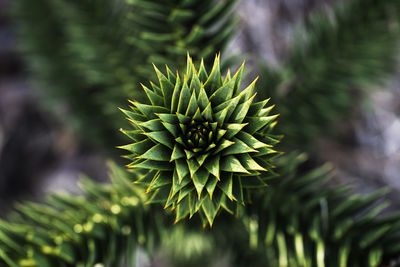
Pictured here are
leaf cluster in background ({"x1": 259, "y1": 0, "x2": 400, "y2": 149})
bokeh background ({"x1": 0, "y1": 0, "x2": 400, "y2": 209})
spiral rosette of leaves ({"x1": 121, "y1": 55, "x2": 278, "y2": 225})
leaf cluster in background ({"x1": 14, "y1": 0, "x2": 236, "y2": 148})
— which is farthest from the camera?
bokeh background ({"x1": 0, "y1": 0, "x2": 400, "y2": 209})

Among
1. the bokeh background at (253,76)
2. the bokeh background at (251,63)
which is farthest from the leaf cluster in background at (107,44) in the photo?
the bokeh background at (251,63)

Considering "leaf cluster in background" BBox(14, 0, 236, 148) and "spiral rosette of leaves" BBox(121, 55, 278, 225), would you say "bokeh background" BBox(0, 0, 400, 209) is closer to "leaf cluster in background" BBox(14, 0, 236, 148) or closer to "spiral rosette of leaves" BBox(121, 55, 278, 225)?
"leaf cluster in background" BBox(14, 0, 236, 148)

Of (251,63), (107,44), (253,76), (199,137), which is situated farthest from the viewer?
(251,63)

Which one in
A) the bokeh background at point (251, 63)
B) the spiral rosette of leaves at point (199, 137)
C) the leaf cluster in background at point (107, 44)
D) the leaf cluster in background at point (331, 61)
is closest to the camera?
the spiral rosette of leaves at point (199, 137)

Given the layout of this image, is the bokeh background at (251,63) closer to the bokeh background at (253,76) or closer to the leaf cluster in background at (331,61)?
the bokeh background at (253,76)

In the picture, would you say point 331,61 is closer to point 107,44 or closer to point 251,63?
point 251,63

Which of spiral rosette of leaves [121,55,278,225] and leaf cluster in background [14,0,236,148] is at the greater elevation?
leaf cluster in background [14,0,236,148]

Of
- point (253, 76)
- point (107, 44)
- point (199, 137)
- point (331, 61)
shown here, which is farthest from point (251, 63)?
point (199, 137)

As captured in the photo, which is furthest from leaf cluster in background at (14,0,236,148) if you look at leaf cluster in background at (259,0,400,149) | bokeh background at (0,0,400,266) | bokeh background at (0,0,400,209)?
leaf cluster in background at (259,0,400,149)
